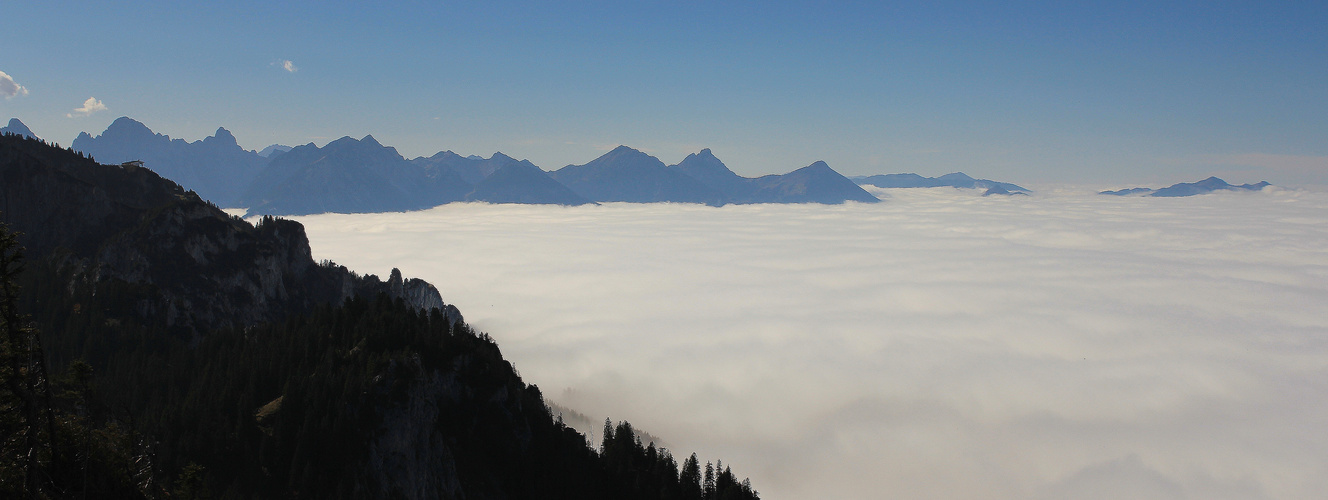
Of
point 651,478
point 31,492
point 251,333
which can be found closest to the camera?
point 31,492

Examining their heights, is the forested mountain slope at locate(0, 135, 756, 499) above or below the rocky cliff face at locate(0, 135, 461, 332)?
below

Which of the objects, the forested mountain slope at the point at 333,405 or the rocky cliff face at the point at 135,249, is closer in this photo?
the forested mountain slope at the point at 333,405

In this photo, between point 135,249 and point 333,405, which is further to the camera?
point 135,249

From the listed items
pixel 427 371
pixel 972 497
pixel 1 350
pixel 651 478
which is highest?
pixel 1 350

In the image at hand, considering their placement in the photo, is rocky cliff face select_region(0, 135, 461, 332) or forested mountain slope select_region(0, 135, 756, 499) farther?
rocky cliff face select_region(0, 135, 461, 332)

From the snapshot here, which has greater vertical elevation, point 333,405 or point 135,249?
point 135,249

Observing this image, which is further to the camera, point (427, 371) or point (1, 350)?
point (427, 371)

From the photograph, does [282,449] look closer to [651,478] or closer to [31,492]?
[651,478]

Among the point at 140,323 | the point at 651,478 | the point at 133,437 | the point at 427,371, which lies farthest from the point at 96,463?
the point at 140,323

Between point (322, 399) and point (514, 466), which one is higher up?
point (322, 399)

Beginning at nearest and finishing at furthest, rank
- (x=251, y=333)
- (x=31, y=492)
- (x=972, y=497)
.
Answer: (x=31, y=492)
(x=251, y=333)
(x=972, y=497)

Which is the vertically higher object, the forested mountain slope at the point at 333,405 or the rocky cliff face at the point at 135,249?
the rocky cliff face at the point at 135,249
